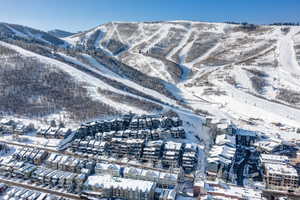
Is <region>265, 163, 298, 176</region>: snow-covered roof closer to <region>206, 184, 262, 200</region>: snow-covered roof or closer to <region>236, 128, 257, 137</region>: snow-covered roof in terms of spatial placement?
<region>206, 184, 262, 200</region>: snow-covered roof

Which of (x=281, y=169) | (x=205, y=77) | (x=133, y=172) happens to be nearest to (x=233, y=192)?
(x=281, y=169)

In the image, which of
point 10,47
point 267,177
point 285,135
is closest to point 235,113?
point 285,135

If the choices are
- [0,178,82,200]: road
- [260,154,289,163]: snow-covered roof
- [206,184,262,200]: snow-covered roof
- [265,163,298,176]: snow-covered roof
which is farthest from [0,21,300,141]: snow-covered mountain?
[206,184,262,200]: snow-covered roof

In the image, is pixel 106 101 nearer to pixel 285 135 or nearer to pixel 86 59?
pixel 285 135

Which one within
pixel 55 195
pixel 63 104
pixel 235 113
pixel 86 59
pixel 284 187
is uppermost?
pixel 86 59

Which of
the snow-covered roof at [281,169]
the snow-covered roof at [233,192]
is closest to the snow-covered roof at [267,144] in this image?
the snow-covered roof at [281,169]

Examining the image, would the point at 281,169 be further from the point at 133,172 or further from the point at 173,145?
the point at 133,172
